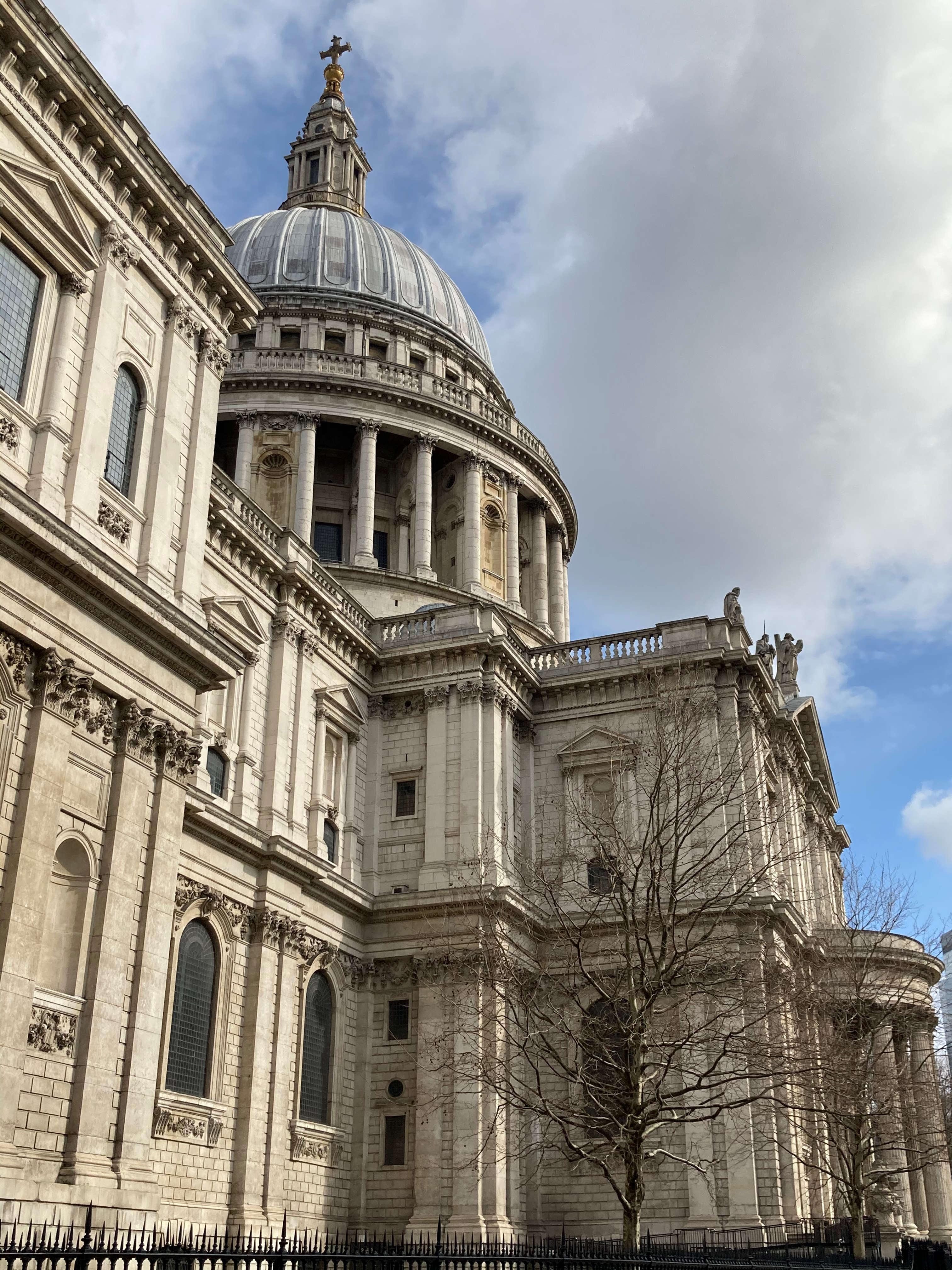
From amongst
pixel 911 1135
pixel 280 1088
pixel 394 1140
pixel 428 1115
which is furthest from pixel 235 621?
pixel 911 1135

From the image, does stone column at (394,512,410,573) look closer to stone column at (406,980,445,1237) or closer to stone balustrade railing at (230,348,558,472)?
stone balustrade railing at (230,348,558,472)

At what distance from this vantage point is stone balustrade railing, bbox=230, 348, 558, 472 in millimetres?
49656

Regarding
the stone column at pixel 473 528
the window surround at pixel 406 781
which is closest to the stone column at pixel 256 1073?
the window surround at pixel 406 781

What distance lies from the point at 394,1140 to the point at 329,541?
24.3 m

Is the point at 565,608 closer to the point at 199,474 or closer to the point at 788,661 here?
the point at 788,661

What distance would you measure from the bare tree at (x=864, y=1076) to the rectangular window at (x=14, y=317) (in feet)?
52.4

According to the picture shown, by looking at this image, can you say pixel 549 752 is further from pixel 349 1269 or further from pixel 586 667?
pixel 349 1269

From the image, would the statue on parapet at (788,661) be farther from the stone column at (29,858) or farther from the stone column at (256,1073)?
the stone column at (29,858)

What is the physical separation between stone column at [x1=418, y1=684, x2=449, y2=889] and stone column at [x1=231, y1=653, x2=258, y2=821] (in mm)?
6069

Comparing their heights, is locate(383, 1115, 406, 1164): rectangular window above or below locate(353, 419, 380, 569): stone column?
below

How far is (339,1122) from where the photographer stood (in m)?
30.8

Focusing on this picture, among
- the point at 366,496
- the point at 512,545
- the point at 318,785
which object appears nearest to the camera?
the point at 318,785

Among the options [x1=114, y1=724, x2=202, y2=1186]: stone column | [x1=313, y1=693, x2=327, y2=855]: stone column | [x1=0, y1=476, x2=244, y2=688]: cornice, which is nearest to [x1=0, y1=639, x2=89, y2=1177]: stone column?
[x1=0, y1=476, x2=244, y2=688]: cornice

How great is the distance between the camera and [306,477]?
47.6 m
